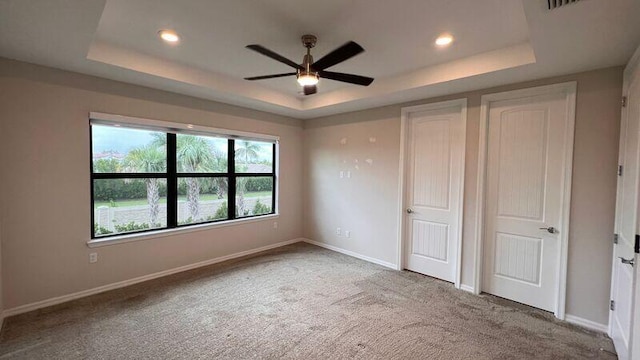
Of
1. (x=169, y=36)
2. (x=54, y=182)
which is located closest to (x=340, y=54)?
(x=169, y=36)

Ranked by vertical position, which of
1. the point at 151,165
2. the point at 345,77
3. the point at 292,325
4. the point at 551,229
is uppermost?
the point at 345,77

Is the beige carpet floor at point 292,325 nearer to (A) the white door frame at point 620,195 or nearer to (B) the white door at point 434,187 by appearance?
(B) the white door at point 434,187

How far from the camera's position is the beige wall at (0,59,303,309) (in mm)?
2609

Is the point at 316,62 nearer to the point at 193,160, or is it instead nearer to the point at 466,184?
the point at 466,184

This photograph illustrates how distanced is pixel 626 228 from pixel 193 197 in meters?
4.60

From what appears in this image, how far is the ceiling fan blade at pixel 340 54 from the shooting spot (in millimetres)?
2008

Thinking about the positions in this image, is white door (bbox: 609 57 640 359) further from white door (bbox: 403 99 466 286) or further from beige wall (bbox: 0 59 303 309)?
beige wall (bbox: 0 59 303 309)

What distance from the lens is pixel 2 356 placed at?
2.05 m

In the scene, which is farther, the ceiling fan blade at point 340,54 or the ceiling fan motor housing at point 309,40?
the ceiling fan motor housing at point 309,40

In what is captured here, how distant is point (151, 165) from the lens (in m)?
3.59

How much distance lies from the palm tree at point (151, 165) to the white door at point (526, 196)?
4088 mm

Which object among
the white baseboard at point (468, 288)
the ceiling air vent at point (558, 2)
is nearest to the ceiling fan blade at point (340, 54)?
the ceiling air vent at point (558, 2)

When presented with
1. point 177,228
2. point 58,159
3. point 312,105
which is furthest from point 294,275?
point 58,159

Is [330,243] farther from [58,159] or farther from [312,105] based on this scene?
[58,159]
